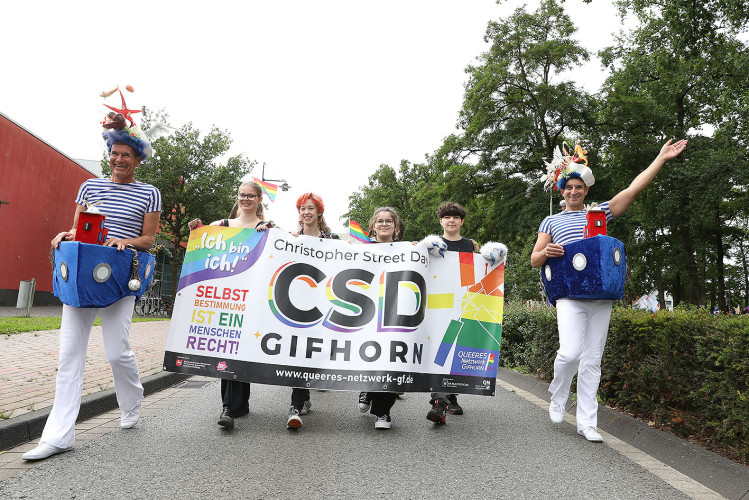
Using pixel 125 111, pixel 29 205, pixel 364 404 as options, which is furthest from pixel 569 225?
pixel 29 205

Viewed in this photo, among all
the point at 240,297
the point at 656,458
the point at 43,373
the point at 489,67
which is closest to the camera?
the point at 656,458

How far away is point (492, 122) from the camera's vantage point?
76.4 ft

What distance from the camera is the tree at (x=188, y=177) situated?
2487 cm

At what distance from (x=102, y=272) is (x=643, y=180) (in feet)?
13.7

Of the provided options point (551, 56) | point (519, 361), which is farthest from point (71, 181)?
point (519, 361)

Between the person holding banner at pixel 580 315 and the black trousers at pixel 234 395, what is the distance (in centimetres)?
267

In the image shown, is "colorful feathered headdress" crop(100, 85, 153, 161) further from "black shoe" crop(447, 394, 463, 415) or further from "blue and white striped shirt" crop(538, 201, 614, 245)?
"black shoe" crop(447, 394, 463, 415)

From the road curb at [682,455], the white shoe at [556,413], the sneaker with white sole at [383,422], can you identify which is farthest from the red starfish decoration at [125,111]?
the road curb at [682,455]

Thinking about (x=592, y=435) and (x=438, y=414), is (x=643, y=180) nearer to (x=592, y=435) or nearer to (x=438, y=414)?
(x=592, y=435)

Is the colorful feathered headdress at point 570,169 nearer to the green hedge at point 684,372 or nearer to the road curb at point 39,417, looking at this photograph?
the green hedge at point 684,372

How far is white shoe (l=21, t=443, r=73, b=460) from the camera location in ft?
11.5

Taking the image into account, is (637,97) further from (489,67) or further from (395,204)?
(395,204)

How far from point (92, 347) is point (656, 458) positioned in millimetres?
8414

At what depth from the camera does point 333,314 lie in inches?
194
